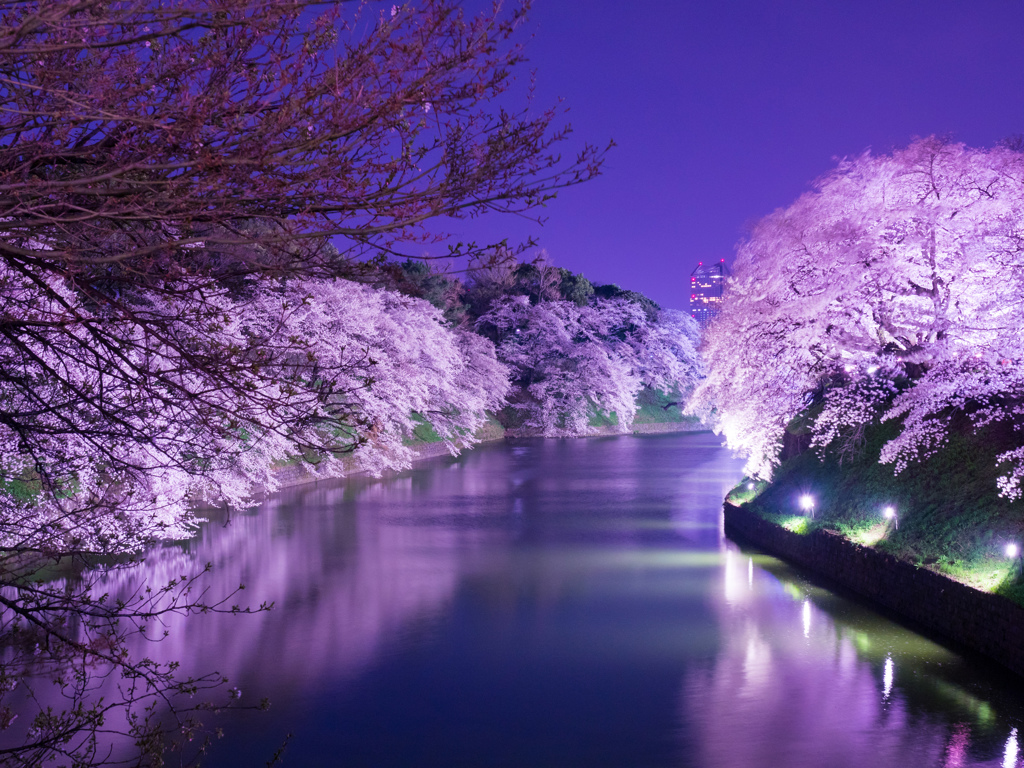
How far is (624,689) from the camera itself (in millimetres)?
9289

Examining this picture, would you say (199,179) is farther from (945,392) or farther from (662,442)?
(662,442)

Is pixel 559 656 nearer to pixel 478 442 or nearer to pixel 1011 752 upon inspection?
pixel 1011 752

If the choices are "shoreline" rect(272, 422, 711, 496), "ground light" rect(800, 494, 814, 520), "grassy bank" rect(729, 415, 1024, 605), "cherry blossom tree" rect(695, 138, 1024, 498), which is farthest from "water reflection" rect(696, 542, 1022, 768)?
"shoreline" rect(272, 422, 711, 496)

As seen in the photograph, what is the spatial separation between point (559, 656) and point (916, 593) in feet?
14.8

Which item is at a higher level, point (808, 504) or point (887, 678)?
point (808, 504)

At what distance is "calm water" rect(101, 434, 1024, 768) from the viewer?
794cm

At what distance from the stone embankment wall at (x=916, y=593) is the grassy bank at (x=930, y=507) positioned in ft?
0.49

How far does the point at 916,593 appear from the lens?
1093 cm

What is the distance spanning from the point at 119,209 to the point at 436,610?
993 centimetres

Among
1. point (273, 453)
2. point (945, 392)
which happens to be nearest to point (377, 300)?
point (273, 453)

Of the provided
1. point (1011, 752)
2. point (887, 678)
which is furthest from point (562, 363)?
point (1011, 752)

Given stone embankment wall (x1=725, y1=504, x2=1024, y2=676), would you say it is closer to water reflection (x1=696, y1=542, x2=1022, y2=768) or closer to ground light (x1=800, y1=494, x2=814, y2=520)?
water reflection (x1=696, y1=542, x2=1022, y2=768)

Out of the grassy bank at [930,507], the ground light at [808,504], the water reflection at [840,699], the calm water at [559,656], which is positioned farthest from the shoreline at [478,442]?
the water reflection at [840,699]

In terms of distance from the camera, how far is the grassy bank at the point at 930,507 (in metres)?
9.86
